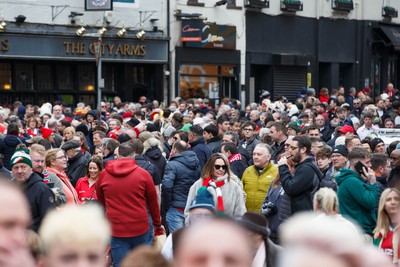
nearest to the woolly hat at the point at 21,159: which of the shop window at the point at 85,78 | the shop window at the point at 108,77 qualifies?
the shop window at the point at 85,78

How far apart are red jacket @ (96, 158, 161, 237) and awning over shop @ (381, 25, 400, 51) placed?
1241 inches

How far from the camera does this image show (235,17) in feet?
113

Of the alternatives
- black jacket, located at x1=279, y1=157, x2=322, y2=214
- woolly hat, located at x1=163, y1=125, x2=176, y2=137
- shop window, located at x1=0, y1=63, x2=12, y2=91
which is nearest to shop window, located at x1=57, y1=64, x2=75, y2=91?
shop window, located at x1=0, y1=63, x2=12, y2=91

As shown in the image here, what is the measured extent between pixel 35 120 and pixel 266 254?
44.2ft

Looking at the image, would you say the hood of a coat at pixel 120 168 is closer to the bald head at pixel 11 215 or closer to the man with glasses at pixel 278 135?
the man with glasses at pixel 278 135

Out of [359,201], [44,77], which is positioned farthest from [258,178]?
[44,77]

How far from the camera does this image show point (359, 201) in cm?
950

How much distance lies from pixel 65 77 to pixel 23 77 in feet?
5.41

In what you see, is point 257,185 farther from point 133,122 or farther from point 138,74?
point 138,74

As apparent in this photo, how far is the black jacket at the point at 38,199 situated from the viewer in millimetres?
8712

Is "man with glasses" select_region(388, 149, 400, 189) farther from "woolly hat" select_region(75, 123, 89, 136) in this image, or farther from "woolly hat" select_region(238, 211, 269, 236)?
"woolly hat" select_region(75, 123, 89, 136)

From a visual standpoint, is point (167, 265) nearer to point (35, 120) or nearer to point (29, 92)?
point (35, 120)

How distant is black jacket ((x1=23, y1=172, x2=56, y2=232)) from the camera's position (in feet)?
28.6

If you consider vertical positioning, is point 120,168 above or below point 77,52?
below
